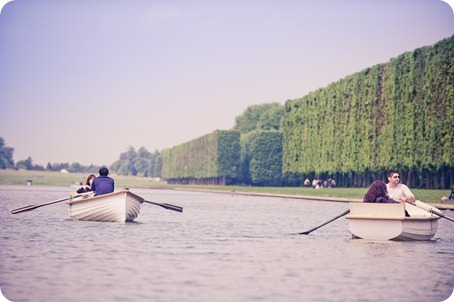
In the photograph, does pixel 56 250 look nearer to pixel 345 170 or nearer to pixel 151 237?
pixel 151 237

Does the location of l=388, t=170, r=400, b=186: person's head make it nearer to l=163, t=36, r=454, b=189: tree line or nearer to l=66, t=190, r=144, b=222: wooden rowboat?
l=66, t=190, r=144, b=222: wooden rowboat

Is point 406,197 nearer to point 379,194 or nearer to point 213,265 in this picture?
point 379,194

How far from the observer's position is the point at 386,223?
20.5 m

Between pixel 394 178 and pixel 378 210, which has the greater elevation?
pixel 394 178

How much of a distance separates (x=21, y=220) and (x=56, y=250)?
1096 centimetres

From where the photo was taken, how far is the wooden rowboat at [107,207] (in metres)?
25.6

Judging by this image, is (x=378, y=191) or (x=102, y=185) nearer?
(x=378, y=191)

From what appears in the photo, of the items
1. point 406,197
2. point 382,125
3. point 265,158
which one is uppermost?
point 382,125

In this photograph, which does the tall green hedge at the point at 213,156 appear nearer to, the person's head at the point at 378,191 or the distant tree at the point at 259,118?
the distant tree at the point at 259,118

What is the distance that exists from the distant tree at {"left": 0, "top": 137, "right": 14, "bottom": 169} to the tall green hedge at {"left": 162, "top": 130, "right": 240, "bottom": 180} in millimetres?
42175

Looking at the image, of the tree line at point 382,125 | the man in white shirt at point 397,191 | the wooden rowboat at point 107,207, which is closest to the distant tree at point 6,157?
the tree line at point 382,125

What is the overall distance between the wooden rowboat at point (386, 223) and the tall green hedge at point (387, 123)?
1295 inches

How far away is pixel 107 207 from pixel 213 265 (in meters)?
11.1

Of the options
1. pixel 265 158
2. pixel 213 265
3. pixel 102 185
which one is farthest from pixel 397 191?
pixel 265 158
